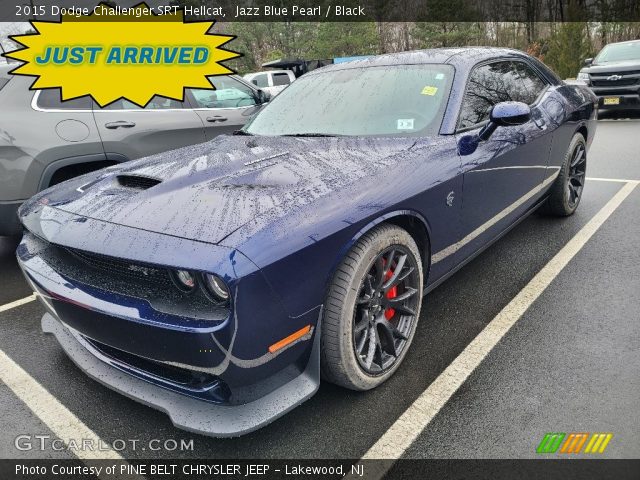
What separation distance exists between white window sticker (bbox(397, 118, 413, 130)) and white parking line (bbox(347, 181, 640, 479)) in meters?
1.24

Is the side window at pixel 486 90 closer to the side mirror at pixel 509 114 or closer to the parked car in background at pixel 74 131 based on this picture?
the side mirror at pixel 509 114

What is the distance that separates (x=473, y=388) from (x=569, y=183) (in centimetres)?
285

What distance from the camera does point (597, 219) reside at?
439cm

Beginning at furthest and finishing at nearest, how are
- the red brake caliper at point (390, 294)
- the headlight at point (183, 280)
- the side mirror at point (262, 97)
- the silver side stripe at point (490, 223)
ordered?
the side mirror at point (262, 97) < the silver side stripe at point (490, 223) < the red brake caliper at point (390, 294) < the headlight at point (183, 280)

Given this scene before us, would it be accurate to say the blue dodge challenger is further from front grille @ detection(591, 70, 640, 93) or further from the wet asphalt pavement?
front grille @ detection(591, 70, 640, 93)

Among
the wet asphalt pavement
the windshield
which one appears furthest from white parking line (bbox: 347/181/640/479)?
the windshield

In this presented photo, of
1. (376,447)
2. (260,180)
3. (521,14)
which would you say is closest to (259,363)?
(376,447)

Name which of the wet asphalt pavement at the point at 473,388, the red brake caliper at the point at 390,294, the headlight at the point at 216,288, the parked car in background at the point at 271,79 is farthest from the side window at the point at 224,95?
the parked car in background at the point at 271,79

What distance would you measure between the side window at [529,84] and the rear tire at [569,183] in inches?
25.0

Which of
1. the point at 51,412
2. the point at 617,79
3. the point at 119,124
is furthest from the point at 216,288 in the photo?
the point at 617,79

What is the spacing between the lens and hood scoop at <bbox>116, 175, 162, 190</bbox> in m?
2.26

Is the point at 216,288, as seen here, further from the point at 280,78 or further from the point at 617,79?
the point at 280,78

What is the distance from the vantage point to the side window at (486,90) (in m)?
2.87

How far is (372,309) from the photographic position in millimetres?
2207
